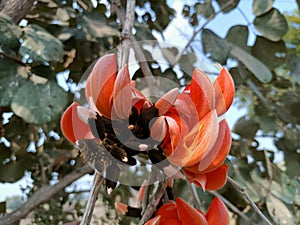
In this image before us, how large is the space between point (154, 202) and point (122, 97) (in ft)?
0.29

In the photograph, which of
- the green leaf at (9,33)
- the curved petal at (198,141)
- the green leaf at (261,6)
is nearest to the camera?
the curved petal at (198,141)

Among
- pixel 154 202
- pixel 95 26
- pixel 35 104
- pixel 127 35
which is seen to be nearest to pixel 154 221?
pixel 154 202

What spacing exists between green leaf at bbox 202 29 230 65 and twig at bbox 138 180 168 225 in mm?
400

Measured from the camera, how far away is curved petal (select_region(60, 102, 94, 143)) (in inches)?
13.2

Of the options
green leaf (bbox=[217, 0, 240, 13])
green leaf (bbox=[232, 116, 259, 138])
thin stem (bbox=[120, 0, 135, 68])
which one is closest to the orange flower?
thin stem (bbox=[120, 0, 135, 68])

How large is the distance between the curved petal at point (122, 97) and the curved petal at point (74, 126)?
3 centimetres

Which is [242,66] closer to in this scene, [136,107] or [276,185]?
[276,185]

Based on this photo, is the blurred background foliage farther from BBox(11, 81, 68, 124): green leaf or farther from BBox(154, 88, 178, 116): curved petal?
BBox(154, 88, 178, 116): curved petal

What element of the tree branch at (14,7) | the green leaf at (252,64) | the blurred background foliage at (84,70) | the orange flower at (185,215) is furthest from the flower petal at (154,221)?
the green leaf at (252,64)

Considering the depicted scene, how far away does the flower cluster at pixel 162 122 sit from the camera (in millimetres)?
310

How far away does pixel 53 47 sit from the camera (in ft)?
1.95

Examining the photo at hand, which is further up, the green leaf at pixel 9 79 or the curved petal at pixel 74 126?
the curved petal at pixel 74 126

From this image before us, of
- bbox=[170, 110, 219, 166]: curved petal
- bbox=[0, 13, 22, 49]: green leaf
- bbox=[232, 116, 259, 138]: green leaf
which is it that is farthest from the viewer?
bbox=[232, 116, 259, 138]: green leaf

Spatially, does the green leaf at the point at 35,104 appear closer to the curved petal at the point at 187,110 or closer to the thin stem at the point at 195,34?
the thin stem at the point at 195,34
